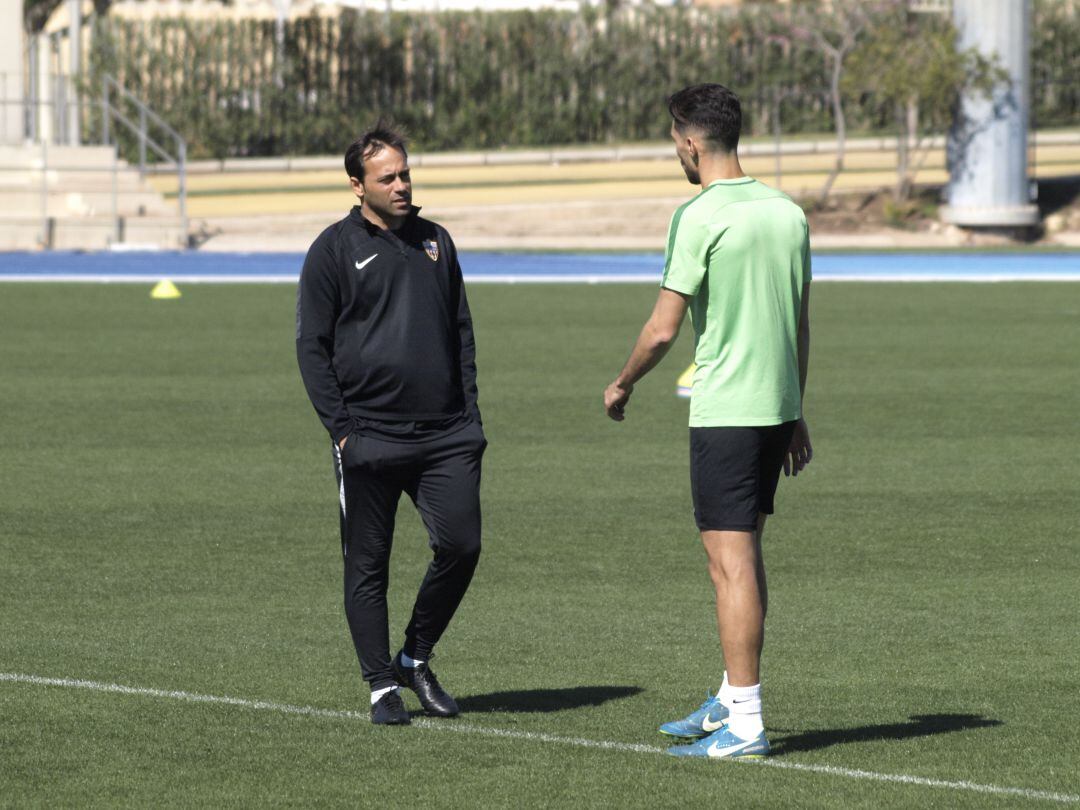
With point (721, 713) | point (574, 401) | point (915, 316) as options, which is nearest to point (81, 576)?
point (721, 713)

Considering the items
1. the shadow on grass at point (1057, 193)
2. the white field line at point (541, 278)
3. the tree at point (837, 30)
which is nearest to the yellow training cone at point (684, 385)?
the white field line at point (541, 278)

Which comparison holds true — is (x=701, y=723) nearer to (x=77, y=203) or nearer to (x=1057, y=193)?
(x=77, y=203)

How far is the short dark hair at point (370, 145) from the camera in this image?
6535 mm

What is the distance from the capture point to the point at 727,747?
622 cm

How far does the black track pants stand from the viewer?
6.57 metres

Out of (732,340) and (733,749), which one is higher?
(732,340)

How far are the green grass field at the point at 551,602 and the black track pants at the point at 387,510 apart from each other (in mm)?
344

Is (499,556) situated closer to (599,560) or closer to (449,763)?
(599,560)

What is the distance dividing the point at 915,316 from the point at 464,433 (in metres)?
16.1

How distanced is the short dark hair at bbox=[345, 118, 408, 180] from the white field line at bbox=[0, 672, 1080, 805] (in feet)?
5.91

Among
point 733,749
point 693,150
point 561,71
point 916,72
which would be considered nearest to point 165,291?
point 916,72

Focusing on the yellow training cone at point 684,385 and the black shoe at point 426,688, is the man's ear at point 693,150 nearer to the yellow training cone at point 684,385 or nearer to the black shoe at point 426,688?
the black shoe at point 426,688

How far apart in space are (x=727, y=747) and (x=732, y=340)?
48.8 inches

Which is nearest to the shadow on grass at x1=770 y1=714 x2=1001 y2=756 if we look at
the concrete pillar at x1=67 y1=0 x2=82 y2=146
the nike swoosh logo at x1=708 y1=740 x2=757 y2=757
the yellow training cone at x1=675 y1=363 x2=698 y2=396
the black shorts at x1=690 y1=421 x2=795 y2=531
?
the nike swoosh logo at x1=708 y1=740 x2=757 y2=757
